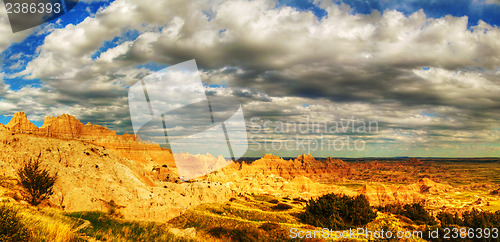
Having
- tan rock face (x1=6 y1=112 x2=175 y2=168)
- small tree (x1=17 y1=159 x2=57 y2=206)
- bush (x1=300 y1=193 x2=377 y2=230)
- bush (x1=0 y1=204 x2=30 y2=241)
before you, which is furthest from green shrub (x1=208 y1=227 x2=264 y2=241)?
tan rock face (x1=6 y1=112 x2=175 y2=168)

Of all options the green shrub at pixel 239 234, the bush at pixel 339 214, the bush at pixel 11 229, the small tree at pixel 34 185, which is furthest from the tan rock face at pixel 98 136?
the bush at pixel 11 229

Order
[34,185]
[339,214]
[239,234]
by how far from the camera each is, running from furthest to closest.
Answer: [339,214], [34,185], [239,234]

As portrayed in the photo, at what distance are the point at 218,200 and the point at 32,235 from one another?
164 feet

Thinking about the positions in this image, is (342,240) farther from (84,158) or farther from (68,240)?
(84,158)

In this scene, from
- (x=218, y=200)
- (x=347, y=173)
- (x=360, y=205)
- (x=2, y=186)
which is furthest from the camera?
(x=347, y=173)

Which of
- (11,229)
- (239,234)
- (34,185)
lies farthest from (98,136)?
(11,229)

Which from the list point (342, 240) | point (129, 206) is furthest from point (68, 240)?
point (129, 206)

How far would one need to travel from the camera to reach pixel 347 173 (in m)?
192

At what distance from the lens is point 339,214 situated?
3014 cm

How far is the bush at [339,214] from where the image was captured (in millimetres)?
28188

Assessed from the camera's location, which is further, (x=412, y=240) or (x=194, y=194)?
(x=194, y=194)

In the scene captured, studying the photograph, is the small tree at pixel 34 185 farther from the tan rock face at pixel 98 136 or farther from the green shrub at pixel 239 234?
the tan rock face at pixel 98 136

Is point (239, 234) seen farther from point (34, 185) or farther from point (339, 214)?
point (34, 185)

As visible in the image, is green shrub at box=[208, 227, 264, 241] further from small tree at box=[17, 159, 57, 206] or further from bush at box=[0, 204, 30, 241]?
small tree at box=[17, 159, 57, 206]
